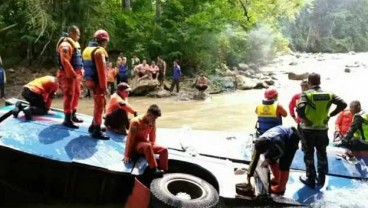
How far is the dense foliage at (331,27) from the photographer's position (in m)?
52.9

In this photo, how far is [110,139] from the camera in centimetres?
650

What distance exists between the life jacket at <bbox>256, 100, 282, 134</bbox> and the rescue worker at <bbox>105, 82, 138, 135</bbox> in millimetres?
2134

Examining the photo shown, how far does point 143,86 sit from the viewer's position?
58.6ft

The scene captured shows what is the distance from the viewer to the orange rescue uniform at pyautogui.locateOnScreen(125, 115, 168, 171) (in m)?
5.52

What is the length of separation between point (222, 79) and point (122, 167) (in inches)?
624

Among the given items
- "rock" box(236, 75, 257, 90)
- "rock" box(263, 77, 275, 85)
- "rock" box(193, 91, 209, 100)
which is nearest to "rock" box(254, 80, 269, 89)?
"rock" box(236, 75, 257, 90)

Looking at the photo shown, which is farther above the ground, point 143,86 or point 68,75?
point 68,75

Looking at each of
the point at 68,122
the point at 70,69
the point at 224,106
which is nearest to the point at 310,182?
the point at 68,122

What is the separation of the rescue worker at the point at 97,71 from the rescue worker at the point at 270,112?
2.54 m

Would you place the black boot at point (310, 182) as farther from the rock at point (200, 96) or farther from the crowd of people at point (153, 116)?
the rock at point (200, 96)

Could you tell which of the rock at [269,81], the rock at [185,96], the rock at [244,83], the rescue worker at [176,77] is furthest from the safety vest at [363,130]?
the rock at [269,81]

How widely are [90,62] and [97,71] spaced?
160 mm

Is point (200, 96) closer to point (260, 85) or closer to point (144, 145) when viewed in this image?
A: point (260, 85)

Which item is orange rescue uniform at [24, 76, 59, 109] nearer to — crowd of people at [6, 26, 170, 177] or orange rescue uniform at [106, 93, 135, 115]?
crowd of people at [6, 26, 170, 177]
